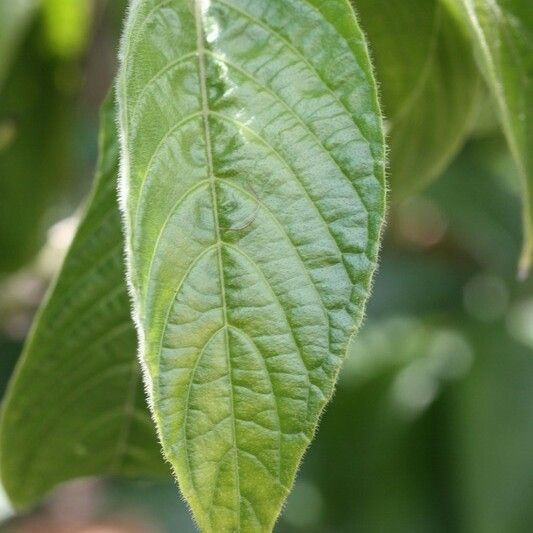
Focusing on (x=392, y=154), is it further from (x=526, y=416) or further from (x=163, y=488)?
(x=163, y=488)

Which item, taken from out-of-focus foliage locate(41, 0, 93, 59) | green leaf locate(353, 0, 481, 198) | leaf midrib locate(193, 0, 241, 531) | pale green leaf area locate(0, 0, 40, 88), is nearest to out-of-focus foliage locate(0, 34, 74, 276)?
out-of-focus foliage locate(41, 0, 93, 59)

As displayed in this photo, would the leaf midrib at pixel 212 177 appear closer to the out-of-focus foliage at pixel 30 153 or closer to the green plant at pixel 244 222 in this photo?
the green plant at pixel 244 222

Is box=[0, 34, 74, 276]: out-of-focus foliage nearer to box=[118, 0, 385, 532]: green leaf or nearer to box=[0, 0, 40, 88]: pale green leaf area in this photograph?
box=[0, 0, 40, 88]: pale green leaf area

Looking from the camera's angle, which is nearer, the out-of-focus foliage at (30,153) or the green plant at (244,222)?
the green plant at (244,222)

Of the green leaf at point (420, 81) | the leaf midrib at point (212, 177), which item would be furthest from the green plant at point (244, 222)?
the green leaf at point (420, 81)

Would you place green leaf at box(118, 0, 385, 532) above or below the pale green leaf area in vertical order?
below

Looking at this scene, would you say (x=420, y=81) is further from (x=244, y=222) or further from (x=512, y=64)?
(x=244, y=222)

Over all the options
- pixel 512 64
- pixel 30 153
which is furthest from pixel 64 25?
pixel 512 64
